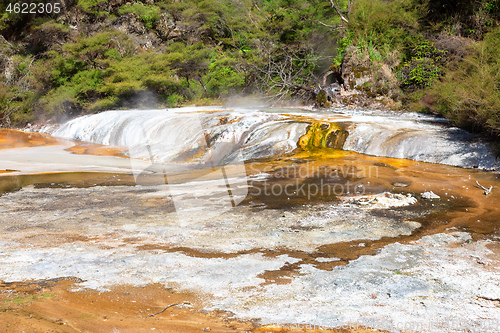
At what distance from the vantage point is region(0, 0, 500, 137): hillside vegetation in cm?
1242

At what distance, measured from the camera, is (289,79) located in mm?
15898

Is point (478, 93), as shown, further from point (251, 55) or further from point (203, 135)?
point (251, 55)

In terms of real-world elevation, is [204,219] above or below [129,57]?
below

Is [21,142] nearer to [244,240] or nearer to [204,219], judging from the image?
[204,219]

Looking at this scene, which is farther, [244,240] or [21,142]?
[21,142]

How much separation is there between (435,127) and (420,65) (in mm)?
4809

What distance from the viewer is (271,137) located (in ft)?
31.4

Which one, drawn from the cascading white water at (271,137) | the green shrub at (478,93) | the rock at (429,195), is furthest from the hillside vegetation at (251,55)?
the rock at (429,195)

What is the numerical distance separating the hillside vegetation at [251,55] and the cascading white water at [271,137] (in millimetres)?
645

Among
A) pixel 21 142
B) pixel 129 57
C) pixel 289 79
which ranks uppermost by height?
pixel 129 57

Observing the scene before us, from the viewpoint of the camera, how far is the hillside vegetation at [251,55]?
12.4m

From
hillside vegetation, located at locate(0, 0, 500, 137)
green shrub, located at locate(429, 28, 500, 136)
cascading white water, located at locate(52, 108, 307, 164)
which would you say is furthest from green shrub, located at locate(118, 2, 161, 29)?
green shrub, located at locate(429, 28, 500, 136)

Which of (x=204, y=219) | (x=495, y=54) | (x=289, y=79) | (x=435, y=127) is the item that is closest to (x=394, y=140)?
(x=435, y=127)

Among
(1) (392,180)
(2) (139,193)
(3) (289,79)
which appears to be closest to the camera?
(2) (139,193)
